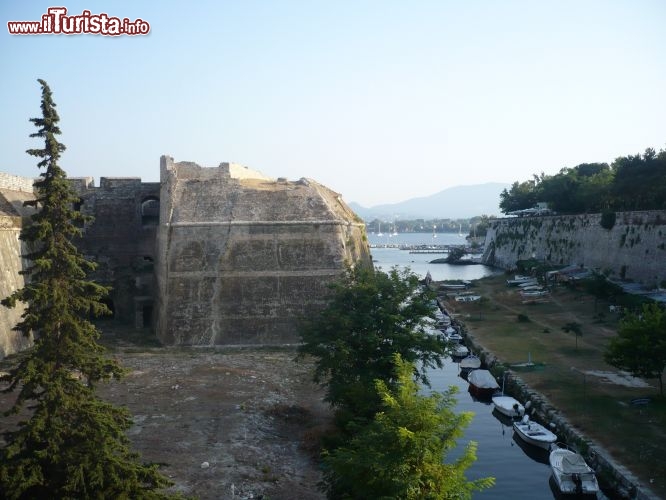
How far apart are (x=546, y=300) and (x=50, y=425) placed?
43.5m

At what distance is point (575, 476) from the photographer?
55.5ft

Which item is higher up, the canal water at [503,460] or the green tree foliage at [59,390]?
the green tree foliage at [59,390]

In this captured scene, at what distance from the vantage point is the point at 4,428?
17734mm

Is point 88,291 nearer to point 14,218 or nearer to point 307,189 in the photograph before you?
point 14,218

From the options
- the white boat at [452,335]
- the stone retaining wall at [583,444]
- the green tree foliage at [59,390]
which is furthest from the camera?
the white boat at [452,335]

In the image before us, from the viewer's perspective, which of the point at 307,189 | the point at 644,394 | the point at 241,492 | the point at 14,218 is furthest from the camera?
the point at 307,189

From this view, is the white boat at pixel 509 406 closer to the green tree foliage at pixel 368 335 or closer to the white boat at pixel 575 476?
the green tree foliage at pixel 368 335

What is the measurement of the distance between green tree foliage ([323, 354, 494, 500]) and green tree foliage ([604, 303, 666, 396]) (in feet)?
43.8

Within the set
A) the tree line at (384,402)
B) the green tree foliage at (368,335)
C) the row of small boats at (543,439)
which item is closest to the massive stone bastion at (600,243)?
the row of small boats at (543,439)

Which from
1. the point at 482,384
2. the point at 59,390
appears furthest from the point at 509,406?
the point at 59,390

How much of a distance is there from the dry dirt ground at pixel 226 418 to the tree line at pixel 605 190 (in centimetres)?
3769

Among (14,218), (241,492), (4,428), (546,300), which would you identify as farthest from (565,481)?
(546,300)

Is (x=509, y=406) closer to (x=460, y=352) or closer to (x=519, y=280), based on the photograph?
(x=460, y=352)

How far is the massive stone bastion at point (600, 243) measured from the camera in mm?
41906
